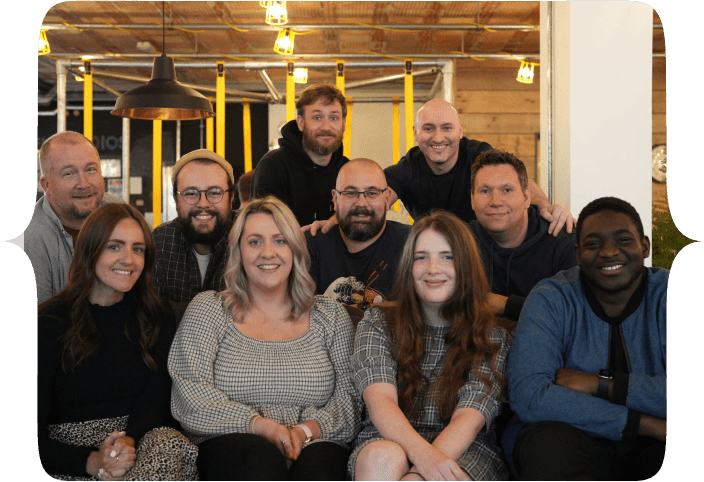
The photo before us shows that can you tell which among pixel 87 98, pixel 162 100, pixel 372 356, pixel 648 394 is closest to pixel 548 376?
pixel 648 394

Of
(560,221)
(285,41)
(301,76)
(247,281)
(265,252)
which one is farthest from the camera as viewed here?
(301,76)

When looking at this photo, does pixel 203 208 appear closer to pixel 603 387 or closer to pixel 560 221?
pixel 560 221

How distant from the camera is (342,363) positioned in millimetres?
2383

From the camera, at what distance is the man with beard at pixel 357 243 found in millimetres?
3021

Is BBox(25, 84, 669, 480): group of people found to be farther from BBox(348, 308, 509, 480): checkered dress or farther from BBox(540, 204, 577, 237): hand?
BBox(540, 204, 577, 237): hand

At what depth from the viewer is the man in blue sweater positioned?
81.3 inches

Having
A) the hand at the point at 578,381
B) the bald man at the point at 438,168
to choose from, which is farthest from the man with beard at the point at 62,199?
the hand at the point at 578,381

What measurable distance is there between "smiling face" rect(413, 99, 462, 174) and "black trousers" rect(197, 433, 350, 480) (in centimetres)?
183

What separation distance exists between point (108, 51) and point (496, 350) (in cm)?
600

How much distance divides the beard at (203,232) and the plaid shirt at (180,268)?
0.03 m

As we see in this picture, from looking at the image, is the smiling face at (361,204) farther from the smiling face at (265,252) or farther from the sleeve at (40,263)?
the sleeve at (40,263)

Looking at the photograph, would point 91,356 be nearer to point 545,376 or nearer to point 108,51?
point 545,376

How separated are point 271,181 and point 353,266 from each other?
2.64 feet

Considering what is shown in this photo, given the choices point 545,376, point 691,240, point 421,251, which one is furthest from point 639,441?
point 421,251
